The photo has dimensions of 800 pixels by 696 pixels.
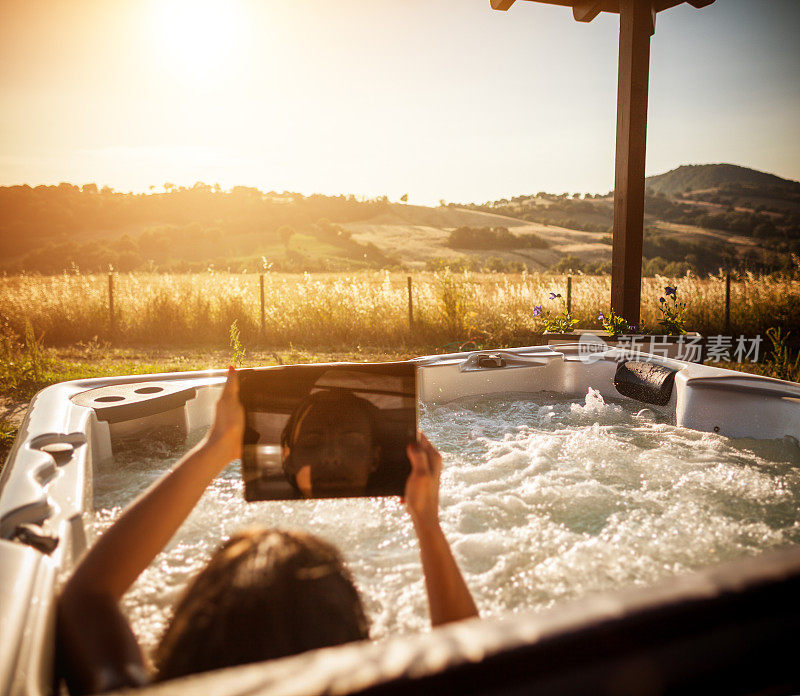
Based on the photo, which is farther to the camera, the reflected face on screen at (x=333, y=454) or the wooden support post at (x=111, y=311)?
the wooden support post at (x=111, y=311)

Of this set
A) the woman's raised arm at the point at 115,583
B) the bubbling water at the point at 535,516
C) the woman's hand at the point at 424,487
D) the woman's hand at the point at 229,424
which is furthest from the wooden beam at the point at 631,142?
the woman's raised arm at the point at 115,583

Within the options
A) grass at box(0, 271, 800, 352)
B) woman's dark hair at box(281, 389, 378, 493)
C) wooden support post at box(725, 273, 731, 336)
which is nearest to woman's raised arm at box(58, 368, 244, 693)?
woman's dark hair at box(281, 389, 378, 493)

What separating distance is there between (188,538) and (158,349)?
5592 mm

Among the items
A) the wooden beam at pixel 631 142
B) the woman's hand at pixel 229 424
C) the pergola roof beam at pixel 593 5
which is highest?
the pergola roof beam at pixel 593 5

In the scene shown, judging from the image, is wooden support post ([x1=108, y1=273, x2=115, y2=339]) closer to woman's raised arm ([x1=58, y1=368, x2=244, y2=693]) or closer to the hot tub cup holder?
the hot tub cup holder

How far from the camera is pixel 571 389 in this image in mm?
3857

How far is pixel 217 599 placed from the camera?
795 mm

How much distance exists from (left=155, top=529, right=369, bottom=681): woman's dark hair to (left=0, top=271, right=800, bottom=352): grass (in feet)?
19.8

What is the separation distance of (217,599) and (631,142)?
14.6 feet

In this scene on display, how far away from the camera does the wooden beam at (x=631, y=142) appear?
4172mm

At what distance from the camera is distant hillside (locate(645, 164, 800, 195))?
1539 inches

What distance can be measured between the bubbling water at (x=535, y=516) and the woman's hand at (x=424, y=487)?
0.66 meters

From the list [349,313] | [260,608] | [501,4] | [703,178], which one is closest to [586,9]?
[501,4]

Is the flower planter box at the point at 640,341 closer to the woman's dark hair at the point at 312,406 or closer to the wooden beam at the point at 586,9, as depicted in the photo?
the wooden beam at the point at 586,9
